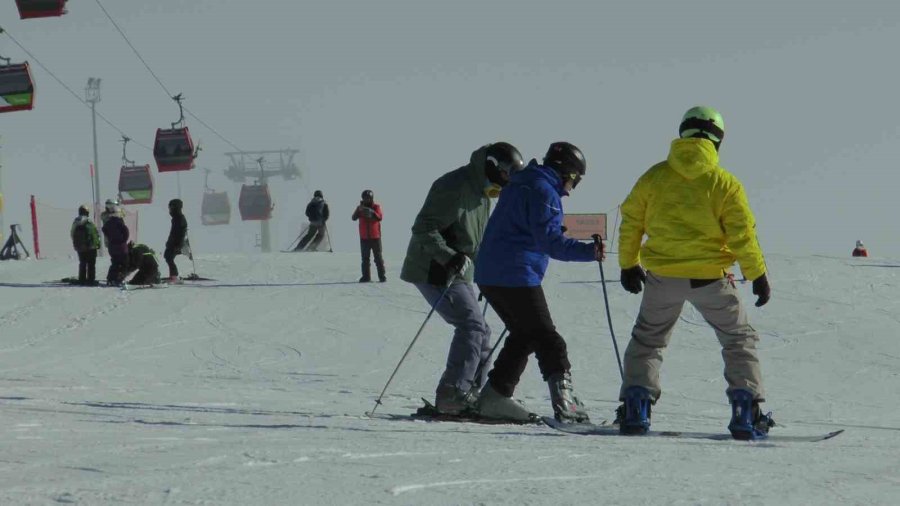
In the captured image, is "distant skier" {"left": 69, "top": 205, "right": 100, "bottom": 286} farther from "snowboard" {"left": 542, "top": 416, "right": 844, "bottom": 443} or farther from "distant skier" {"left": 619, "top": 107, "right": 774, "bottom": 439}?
"distant skier" {"left": 619, "top": 107, "right": 774, "bottom": 439}

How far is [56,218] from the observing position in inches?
1385

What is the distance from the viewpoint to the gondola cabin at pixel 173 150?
39562 mm

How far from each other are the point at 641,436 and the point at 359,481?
219 cm

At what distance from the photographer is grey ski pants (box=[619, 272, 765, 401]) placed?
584cm

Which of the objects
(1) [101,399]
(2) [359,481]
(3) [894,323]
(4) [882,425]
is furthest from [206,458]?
(3) [894,323]

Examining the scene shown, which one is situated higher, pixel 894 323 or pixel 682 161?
pixel 682 161

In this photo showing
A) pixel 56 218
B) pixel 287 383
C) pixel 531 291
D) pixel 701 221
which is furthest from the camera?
pixel 56 218

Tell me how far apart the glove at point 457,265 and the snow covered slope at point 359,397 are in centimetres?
84

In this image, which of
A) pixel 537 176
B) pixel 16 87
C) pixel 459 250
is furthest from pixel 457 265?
pixel 16 87

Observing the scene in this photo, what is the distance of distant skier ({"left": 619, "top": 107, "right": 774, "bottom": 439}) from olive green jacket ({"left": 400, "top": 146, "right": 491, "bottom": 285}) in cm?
113

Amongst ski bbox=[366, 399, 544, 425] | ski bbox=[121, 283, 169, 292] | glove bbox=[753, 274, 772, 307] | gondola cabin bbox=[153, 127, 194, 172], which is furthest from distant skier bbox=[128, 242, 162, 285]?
gondola cabin bbox=[153, 127, 194, 172]

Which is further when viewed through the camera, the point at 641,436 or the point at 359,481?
the point at 641,436

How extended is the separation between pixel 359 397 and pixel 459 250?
2.39 m

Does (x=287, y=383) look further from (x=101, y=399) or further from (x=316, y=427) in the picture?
(x=316, y=427)
